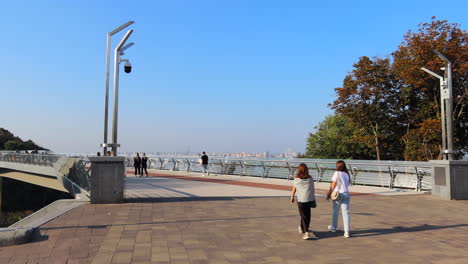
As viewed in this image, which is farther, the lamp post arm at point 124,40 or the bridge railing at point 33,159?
the bridge railing at point 33,159

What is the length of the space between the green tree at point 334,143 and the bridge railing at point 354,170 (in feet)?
42.0

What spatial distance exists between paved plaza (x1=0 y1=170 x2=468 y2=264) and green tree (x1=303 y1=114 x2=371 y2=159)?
2552 cm

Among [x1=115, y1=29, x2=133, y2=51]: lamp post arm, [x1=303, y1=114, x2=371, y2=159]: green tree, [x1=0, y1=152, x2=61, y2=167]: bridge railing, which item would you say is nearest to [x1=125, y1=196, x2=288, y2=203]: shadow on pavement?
[x1=115, y1=29, x2=133, y2=51]: lamp post arm

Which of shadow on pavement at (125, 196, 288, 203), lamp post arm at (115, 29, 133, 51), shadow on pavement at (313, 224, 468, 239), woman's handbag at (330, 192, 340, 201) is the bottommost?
shadow on pavement at (313, 224, 468, 239)

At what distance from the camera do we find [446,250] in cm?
582

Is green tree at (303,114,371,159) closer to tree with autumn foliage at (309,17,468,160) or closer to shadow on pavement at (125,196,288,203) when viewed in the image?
tree with autumn foliage at (309,17,468,160)

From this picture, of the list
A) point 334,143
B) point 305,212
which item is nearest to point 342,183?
point 305,212

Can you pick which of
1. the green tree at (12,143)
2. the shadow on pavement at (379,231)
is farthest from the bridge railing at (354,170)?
the green tree at (12,143)

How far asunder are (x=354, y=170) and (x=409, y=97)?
12.0 metres

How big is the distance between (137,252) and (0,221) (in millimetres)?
44158

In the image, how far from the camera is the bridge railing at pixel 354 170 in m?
15.4

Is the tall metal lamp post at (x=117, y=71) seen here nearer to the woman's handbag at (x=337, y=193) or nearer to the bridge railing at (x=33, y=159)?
the woman's handbag at (x=337, y=193)

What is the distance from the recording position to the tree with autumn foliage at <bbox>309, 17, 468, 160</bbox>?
2291 centimetres

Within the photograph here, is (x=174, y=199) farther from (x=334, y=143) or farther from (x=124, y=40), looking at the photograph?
(x=334, y=143)
